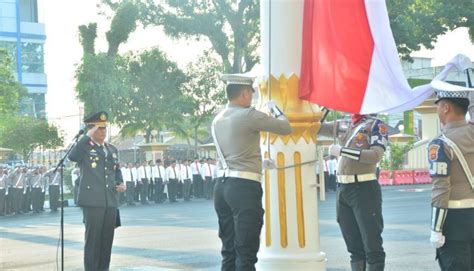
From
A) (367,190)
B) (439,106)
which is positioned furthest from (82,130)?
(439,106)

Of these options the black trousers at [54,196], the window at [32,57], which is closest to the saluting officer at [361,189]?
the black trousers at [54,196]

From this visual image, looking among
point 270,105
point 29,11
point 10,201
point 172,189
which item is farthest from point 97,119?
point 29,11

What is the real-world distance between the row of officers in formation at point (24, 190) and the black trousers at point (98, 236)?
15.9 meters

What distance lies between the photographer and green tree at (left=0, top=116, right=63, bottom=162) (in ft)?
127

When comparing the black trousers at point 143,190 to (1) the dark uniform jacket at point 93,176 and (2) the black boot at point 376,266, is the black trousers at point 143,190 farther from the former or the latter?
(2) the black boot at point 376,266

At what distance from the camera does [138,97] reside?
4097cm

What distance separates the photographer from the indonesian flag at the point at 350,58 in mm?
7273

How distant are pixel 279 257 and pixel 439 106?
83.9 inches

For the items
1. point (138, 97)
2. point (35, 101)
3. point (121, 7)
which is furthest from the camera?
point (35, 101)

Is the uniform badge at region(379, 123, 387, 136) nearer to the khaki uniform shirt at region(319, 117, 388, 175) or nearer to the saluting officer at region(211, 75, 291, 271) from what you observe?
the khaki uniform shirt at region(319, 117, 388, 175)

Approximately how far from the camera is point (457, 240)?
584cm

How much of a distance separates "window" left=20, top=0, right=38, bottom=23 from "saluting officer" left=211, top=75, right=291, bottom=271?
60.2m

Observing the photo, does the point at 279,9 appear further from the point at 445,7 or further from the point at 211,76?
the point at 211,76

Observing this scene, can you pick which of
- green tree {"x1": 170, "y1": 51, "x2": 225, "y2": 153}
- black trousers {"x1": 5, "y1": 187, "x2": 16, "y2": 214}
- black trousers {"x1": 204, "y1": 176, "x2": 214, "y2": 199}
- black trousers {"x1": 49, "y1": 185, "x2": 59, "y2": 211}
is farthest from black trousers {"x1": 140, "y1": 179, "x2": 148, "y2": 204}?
green tree {"x1": 170, "y1": 51, "x2": 225, "y2": 153}
